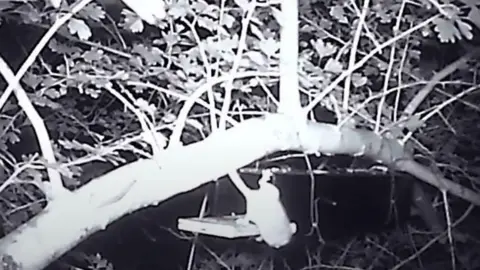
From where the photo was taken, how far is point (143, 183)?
1129 mm

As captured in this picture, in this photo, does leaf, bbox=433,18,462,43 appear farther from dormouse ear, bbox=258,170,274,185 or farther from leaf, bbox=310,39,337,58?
dormouse ear, bbox=258,170,274,185

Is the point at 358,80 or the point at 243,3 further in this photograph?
the point at 358,80

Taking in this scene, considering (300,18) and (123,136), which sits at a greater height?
(300,18)

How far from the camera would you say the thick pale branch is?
1.12m

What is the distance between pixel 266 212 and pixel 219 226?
0.11 meters

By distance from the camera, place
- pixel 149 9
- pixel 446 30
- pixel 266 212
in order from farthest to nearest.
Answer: pixel 266 212 → pixel 149 9 → pixel 446 30

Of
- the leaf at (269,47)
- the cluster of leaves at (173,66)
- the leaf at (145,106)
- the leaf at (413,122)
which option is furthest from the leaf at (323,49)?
the leaf at (145,106)

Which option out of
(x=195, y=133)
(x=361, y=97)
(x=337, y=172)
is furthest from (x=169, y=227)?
(x=361, y=97)

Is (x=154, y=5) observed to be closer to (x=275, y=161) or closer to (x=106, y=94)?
(x=106, y=94)

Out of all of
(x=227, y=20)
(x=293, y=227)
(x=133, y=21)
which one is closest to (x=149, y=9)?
(x=133, y=21)

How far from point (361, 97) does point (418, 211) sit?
12.2 inches

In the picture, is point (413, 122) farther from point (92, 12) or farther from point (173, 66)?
point (92, 12)

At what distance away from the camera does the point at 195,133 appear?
1.29 m

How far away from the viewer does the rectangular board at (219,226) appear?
1.25m
